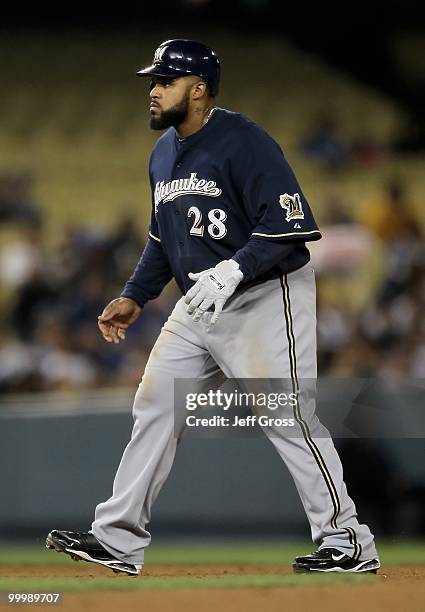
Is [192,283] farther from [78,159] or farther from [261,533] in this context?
[78,159]

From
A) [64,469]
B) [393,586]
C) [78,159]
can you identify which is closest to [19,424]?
[64,469]

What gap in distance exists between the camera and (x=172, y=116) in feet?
13.6

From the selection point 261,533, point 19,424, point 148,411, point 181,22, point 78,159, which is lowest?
point 261,533

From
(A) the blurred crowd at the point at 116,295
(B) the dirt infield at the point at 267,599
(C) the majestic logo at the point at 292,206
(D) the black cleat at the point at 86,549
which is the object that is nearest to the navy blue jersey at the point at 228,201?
(C) the majestic logo at the point at 292,206

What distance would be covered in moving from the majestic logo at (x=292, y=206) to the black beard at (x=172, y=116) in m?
0.47

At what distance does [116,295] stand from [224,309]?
5157mm

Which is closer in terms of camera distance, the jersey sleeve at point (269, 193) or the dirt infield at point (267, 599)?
the dirt infield at point (267, 599)

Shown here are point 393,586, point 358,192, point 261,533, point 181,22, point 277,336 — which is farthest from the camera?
point 181,22

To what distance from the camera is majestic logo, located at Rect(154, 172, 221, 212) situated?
13.3 ft

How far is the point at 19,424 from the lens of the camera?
700 cm

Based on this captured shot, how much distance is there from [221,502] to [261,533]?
27 cm

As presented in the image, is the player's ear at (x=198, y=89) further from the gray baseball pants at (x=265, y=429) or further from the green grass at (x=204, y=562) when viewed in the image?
the green grass at (x=204, y=562)

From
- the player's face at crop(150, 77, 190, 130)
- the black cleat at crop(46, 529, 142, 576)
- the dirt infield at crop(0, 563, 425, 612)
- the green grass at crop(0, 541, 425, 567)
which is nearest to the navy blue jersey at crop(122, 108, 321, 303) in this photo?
the player's face at crop(150, 77, 190, 130)

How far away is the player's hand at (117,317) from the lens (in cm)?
445
